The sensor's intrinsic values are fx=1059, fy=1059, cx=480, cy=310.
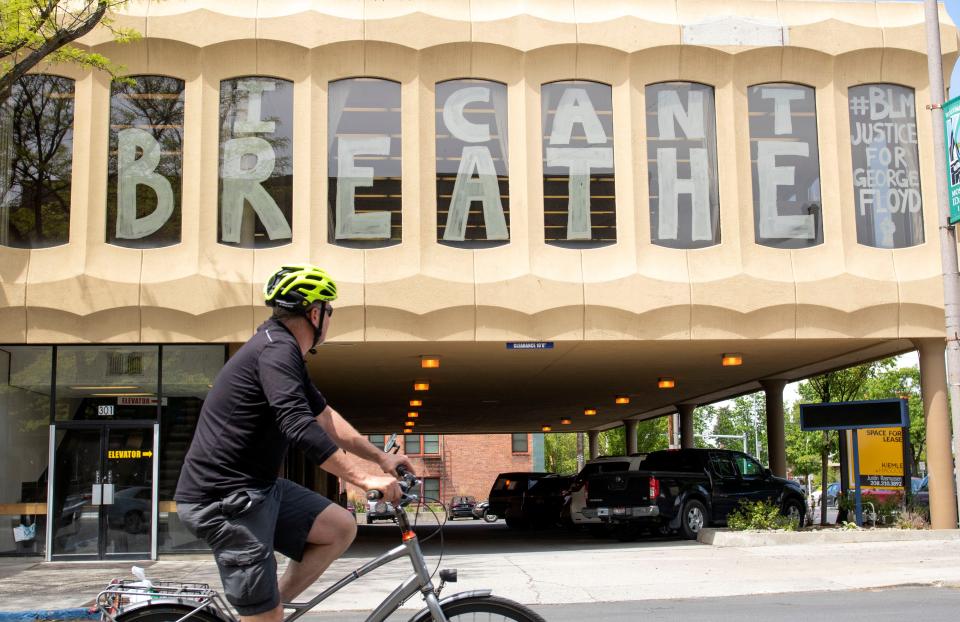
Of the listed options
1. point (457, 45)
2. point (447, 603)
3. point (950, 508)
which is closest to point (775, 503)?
point (950, 508)

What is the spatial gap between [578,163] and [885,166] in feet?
18.1

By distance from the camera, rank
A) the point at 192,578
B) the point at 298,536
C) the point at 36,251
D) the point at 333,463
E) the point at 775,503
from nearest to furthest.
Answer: the point at 333,463, the point at 298,536, the point at 192,578, the point at 36,251, the point at 775,503

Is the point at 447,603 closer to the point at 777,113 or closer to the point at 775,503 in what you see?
the point at 777,113

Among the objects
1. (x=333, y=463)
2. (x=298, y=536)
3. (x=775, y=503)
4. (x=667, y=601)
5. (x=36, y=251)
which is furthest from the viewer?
(x=775, y=503)

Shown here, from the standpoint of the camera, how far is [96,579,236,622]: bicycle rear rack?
4273mm

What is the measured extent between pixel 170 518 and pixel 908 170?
1405cm

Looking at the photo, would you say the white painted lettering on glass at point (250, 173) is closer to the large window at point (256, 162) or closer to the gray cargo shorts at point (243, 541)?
the large window at point (256, 162)

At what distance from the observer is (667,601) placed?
34.6ft

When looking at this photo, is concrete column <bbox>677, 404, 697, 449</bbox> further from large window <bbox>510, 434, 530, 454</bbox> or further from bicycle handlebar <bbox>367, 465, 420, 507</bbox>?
large window <bbox>510, 434, 530, 454</bbox>

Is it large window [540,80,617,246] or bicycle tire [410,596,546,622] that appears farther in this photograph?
large window [540,80,617,246]

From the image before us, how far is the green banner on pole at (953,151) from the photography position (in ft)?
52.6

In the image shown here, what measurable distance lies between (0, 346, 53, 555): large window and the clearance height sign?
51.4 feet

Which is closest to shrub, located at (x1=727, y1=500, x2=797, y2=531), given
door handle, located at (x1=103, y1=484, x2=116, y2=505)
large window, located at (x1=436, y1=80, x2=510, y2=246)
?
large window, located at (x1=436, y1=80, x2=510, y2=246)

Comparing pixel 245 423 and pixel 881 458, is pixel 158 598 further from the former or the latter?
pixel 881 458
